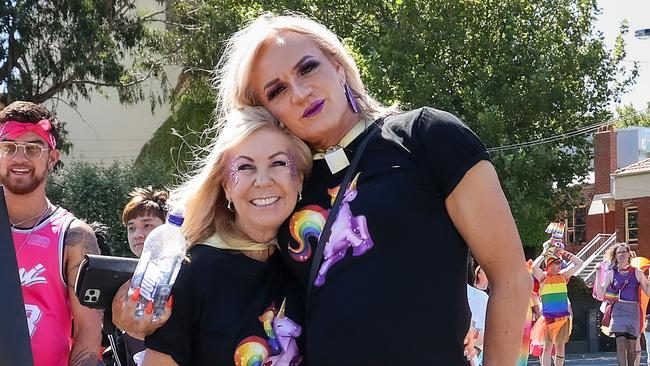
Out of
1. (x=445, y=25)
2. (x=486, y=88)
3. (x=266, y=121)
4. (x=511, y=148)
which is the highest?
(x=266, y=121)

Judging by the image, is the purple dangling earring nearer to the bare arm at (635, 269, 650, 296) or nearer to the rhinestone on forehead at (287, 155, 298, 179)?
the rhinestone on forehead at (287, 155, 298, 179)

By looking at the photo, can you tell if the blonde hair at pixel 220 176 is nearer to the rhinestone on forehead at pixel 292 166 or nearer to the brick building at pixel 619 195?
the rhinestone on forehead at pixel 292 166

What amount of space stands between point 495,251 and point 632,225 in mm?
37745

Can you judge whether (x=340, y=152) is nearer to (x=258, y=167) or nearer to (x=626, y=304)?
(x=258, y=167)

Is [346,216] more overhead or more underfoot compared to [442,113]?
more underfoot

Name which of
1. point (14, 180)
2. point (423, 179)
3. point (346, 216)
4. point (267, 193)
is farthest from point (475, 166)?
point (14, 180)

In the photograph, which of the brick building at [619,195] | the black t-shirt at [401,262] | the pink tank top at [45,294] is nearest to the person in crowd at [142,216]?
the pink tank top at [45,294]

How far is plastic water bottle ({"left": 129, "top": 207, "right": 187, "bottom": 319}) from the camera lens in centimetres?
271

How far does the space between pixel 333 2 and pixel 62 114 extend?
12867 mm

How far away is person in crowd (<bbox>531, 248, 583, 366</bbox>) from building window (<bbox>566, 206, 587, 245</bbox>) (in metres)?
29.6

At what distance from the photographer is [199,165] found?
3467 mm

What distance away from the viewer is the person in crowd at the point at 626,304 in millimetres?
13711

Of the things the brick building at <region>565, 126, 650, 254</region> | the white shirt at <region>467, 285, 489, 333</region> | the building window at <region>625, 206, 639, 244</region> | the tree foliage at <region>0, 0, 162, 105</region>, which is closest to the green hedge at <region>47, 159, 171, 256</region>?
the tree foliage at <region>0, 0, 162, 105</region>

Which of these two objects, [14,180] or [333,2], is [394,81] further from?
[14,180]
